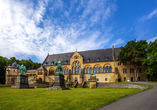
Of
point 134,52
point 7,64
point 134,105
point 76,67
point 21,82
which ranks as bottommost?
point 21,82

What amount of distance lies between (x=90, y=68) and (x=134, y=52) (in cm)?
1990

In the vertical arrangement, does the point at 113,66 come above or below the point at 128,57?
below

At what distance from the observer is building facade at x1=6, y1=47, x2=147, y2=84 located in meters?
48.8

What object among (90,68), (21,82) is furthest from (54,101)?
(90,68)

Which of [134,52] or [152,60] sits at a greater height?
[134,52]

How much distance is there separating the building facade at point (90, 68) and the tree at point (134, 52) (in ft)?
15.1

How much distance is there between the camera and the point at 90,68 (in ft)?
179

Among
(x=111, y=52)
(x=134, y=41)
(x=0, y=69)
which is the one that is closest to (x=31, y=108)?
(x=134, y=41)

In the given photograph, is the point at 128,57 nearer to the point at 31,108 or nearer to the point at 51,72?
the point at 51,72

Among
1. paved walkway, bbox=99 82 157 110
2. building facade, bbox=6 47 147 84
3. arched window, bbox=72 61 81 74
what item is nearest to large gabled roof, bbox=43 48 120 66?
building facade, bbox=6 47 147 84

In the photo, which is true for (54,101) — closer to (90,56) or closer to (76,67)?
(76,67)

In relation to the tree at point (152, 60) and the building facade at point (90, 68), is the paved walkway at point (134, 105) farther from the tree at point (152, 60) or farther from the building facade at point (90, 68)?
the building facade at point (90, 68)

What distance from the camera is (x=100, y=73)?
51.9m

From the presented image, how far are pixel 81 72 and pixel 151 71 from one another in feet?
89.0
